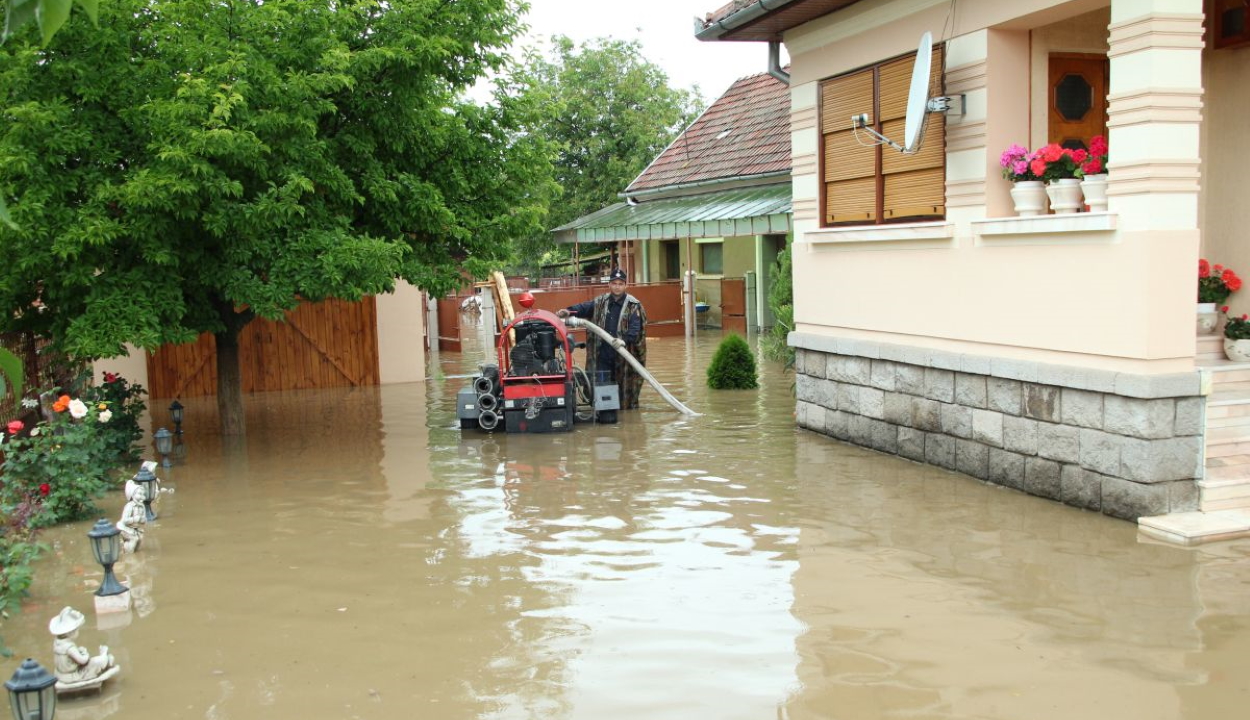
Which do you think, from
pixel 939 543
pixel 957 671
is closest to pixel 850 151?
pixel 939 543

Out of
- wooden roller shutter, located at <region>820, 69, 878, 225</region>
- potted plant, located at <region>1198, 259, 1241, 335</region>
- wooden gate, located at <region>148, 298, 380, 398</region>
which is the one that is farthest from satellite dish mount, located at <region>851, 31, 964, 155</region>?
wooden gate, located at <region>148, 298, 380, 398</region>

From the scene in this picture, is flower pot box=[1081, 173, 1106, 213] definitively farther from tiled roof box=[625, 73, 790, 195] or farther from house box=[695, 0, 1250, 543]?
tiled roof box=[625, 73, 790, 195]

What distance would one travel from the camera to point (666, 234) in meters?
19.5

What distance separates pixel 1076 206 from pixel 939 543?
274 centimetres

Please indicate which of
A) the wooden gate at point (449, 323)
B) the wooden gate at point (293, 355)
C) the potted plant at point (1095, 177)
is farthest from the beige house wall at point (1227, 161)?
the wooden gate at point (449, 323)

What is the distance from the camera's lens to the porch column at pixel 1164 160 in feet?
24.0

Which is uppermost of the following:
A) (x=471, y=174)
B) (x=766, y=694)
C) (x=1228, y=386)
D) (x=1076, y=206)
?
(x=471, y=174)

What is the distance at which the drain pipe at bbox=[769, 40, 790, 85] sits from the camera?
1204 cm

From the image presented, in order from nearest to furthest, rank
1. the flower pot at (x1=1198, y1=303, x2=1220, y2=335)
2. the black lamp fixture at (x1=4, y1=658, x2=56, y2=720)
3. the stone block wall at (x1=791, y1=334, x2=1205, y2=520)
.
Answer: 1. the black lamp fixture at (x1=4, y1=658, x2=56, y2=720)
2. the stone block wall at (x1=791, y1=334, x2=1205, y2=520)
3. the flower pot at (x1=1198, y1=303, x2=1220, y2=335)

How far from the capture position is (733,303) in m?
28.5

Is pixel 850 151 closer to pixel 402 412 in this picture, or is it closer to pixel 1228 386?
pixel 1228 386

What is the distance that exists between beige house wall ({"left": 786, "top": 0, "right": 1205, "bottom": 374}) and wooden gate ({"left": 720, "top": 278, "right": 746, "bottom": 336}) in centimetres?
1612

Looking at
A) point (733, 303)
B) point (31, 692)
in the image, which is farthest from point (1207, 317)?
point (733, 303)

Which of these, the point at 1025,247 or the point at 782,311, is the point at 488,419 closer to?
the point at 782,311
